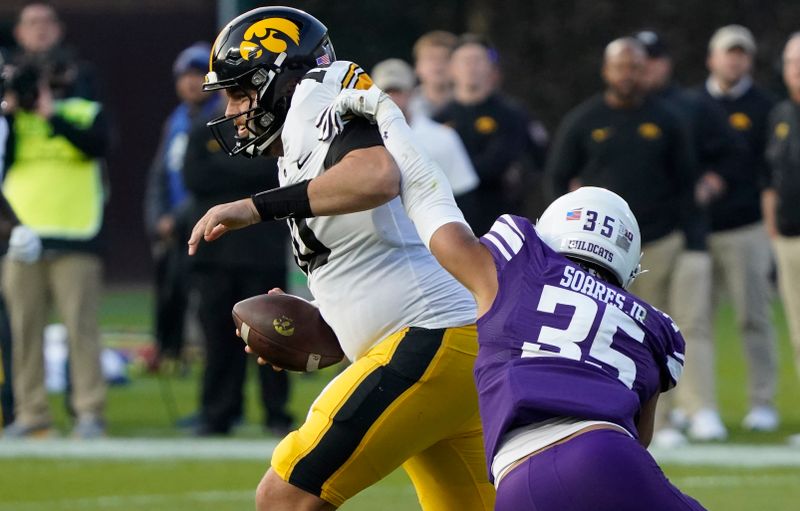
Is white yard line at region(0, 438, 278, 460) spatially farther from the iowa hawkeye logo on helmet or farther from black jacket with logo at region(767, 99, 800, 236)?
the iowa hawkeye logo on helmet

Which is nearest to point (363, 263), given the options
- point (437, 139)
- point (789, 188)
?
point (437, 139)

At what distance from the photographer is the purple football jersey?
12.8 ft

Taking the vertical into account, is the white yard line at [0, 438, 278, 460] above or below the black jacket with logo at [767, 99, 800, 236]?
below

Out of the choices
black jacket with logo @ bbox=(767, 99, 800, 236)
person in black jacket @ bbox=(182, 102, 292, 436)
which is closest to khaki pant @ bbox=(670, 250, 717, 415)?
black jacket with logo @ bbox=(767, 99, 800, 236)

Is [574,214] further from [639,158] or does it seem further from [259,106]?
[639,158]

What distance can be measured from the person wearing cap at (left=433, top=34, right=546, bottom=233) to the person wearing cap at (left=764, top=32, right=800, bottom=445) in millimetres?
1580

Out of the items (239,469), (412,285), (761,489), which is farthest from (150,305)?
(412,285)

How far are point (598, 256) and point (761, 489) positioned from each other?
3.86 metres

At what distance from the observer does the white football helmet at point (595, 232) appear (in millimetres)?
4105

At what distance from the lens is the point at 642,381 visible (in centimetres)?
402

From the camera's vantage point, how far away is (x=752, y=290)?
989cm

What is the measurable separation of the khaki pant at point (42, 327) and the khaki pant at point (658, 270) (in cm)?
308

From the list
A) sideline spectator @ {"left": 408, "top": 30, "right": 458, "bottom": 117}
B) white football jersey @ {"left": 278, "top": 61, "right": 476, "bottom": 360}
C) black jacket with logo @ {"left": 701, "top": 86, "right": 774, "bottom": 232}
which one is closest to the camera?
white football jersey @ {"left": 278, "top": 61, "right": 476, "bottom": 360}

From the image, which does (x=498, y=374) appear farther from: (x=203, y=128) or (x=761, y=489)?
(x=203, y=128)
